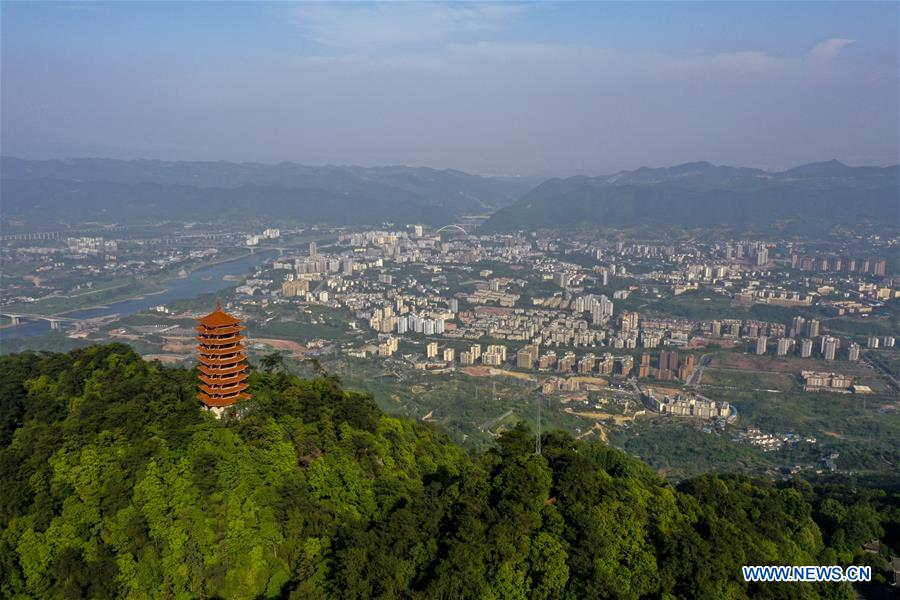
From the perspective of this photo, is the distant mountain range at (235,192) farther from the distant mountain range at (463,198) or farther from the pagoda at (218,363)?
the pagoda at (218,363)

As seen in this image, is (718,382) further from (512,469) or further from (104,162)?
(104,162)

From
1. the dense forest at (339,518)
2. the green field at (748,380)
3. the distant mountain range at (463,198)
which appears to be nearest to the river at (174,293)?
the dense forest at (339,518)

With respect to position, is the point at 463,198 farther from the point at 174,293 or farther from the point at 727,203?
the point at 174,293

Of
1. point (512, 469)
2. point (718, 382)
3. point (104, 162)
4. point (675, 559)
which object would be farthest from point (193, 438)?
point (104, 162)

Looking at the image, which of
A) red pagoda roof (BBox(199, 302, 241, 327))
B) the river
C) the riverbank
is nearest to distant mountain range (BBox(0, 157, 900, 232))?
the river

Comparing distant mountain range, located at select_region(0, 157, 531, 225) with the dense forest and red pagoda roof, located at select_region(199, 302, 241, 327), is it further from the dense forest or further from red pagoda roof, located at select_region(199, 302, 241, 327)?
the dense forest

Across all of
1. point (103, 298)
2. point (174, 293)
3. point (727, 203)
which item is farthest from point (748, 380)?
point (727, 203)
